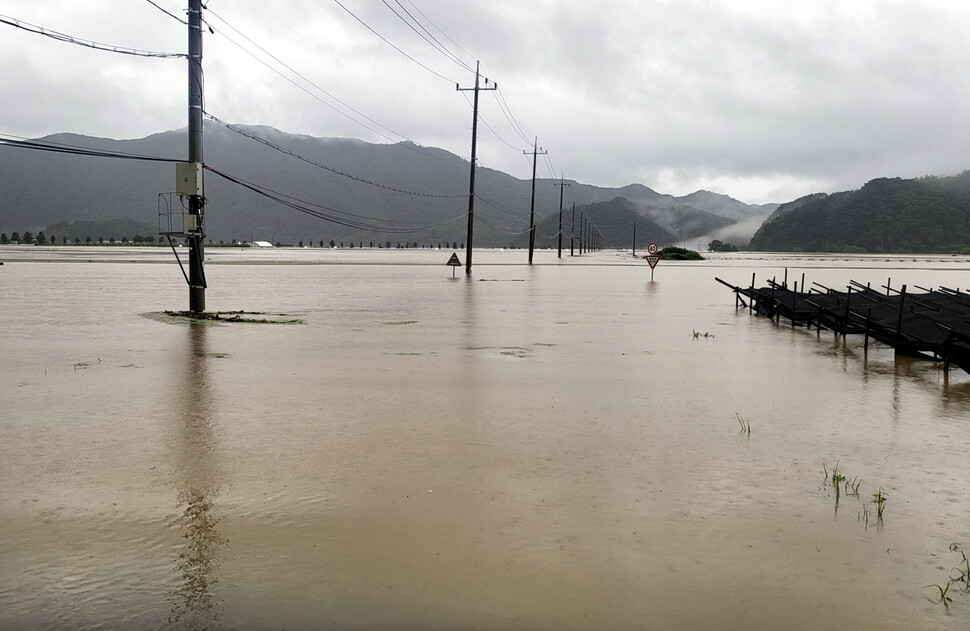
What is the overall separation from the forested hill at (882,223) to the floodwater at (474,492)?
164160 mm

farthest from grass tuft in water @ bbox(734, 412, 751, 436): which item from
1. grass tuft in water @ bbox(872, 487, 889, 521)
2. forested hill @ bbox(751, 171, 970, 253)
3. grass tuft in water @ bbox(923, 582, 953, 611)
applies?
forested hill @ bbox(751, 171, 970, 253)

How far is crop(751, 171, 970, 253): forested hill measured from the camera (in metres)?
165

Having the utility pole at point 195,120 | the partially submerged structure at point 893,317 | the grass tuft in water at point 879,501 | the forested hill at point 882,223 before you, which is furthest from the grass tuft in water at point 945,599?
the forested hill at point 882,223

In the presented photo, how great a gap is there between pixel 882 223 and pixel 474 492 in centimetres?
18570

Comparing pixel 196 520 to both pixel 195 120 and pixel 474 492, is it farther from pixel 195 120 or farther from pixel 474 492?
pixel 195 120

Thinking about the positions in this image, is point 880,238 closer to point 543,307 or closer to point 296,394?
point 543,307

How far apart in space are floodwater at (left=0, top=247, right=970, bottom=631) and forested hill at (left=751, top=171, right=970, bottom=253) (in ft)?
539

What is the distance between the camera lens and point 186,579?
4656 mm

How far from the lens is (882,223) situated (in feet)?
561

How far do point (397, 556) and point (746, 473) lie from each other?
3349mm

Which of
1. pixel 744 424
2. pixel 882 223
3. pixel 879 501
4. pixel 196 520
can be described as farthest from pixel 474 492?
pixel 882 223

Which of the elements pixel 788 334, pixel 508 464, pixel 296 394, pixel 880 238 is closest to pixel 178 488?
pixel 508 464

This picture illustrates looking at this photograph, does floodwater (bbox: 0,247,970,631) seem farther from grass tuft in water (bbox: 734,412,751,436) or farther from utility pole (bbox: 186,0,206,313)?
utility pole (bbox: 186,0,206,313)

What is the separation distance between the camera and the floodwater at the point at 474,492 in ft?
14.6
